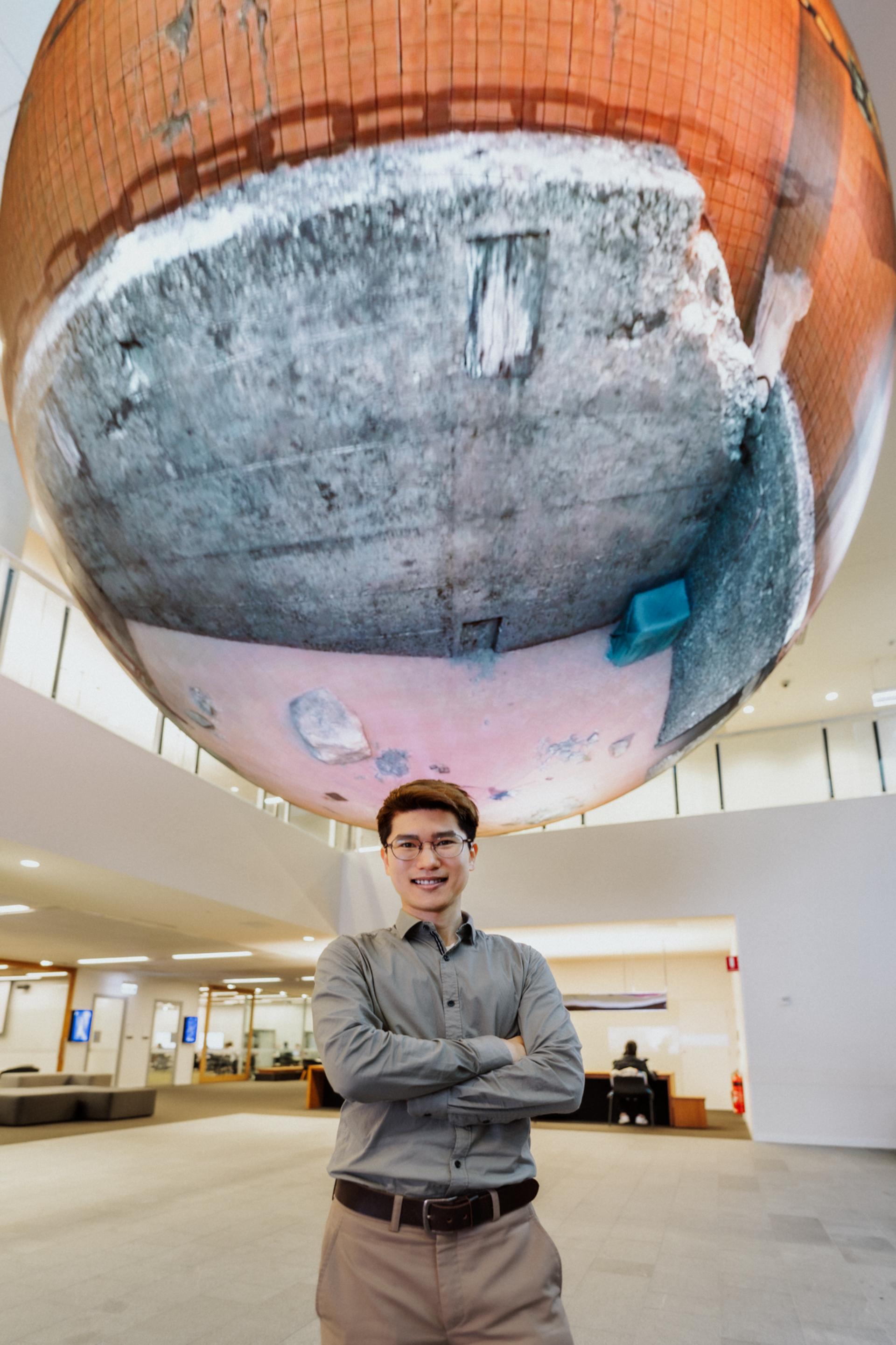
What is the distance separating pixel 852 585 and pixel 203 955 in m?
14.0

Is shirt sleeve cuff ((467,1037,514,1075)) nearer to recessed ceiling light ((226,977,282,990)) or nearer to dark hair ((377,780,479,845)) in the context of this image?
dark hair ((377,780,479,845))

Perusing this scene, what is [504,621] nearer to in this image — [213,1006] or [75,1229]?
[75,1229]

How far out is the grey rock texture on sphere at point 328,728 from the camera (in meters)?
1.43

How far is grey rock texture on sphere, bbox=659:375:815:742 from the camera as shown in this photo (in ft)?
4.12

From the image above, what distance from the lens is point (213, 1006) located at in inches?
1194

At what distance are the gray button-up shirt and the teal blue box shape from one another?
602 mm

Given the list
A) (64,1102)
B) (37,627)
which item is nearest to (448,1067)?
(37,627)

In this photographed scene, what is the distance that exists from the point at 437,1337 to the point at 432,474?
4.43 ft

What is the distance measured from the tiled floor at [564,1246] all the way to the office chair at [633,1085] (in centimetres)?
339

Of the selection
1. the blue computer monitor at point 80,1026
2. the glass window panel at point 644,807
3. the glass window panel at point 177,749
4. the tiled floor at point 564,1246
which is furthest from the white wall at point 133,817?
the blue computer monitor at point 80,1026

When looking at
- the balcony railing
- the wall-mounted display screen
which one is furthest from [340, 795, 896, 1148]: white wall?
the wall-mounted display screen

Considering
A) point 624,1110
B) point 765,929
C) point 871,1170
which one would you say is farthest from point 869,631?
point 624,1110

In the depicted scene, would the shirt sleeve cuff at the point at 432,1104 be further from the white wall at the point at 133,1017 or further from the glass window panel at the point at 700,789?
the white wall at the point at 133,1017

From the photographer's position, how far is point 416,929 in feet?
5.69
